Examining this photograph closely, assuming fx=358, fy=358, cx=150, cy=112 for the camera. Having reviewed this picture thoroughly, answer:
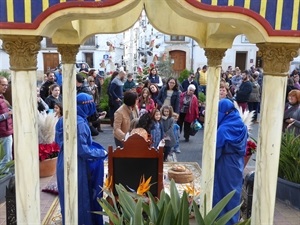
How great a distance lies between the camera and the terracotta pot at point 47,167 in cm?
630

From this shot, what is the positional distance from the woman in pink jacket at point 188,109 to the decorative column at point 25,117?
6589 mm

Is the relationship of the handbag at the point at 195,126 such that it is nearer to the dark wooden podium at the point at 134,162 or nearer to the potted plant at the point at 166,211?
the dark wooden podium at the point at 134,162

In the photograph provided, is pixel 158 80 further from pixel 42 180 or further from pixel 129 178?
pixel 129 178

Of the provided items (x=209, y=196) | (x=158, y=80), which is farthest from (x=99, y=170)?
(x=158, y=80)

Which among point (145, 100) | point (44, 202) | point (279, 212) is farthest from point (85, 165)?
point (145, 100)

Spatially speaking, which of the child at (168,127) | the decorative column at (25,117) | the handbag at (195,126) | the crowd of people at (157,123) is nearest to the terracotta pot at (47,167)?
the crowd of people at (157,123)

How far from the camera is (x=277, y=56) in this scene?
272 cm

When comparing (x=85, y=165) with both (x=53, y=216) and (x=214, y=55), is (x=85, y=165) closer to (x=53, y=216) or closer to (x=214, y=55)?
(x=53, y=216)

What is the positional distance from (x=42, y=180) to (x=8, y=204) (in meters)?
2.33

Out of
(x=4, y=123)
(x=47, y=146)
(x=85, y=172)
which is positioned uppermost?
(x=4, y=123)

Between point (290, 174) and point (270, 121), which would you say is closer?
point (270, 121)

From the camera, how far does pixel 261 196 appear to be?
2.89 m

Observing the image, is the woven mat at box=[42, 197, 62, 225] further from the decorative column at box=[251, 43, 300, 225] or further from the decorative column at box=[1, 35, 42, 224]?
the decorative column at box=[251, 43, 300, 225]

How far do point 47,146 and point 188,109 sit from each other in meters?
4.01
